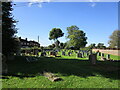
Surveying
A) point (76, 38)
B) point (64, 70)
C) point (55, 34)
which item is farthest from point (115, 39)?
point (64, 70)

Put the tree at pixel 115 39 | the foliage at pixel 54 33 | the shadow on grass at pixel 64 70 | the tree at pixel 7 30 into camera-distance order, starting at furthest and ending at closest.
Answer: the foliage at pixel 54 33
the tree at pixel 115 39
the tree at pixel 7 30
the shadow on grass at pixel 64 70

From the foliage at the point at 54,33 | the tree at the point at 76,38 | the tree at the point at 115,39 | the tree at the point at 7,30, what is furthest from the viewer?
the foliage at the point at 54,33

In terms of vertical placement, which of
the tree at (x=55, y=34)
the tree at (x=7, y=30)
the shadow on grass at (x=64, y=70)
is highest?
the tree at (x=55, y=34)

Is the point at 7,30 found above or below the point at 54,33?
below

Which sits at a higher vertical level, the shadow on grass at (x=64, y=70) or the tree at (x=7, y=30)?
the tree at (x=7, y=30)

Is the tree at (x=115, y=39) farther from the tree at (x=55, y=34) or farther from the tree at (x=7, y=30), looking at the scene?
the tree at (x=7, y=30)

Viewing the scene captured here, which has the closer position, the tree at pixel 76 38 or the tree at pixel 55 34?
the tree at pixel 76 38

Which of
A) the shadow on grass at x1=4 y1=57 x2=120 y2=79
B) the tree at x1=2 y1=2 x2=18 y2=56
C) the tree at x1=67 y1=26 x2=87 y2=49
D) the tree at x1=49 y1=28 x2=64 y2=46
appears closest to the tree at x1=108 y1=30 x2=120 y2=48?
the tree at x1=67 y1=26 x2=87 y2=49

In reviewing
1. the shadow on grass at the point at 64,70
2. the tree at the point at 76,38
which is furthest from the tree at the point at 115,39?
the shadow on grass at the point at 64,70

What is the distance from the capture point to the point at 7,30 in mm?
14906

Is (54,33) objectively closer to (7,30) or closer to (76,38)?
(76,38)

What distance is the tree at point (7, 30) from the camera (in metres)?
14.0

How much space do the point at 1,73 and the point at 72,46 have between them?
169 feet

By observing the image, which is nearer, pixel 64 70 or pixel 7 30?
pixel 64 70
